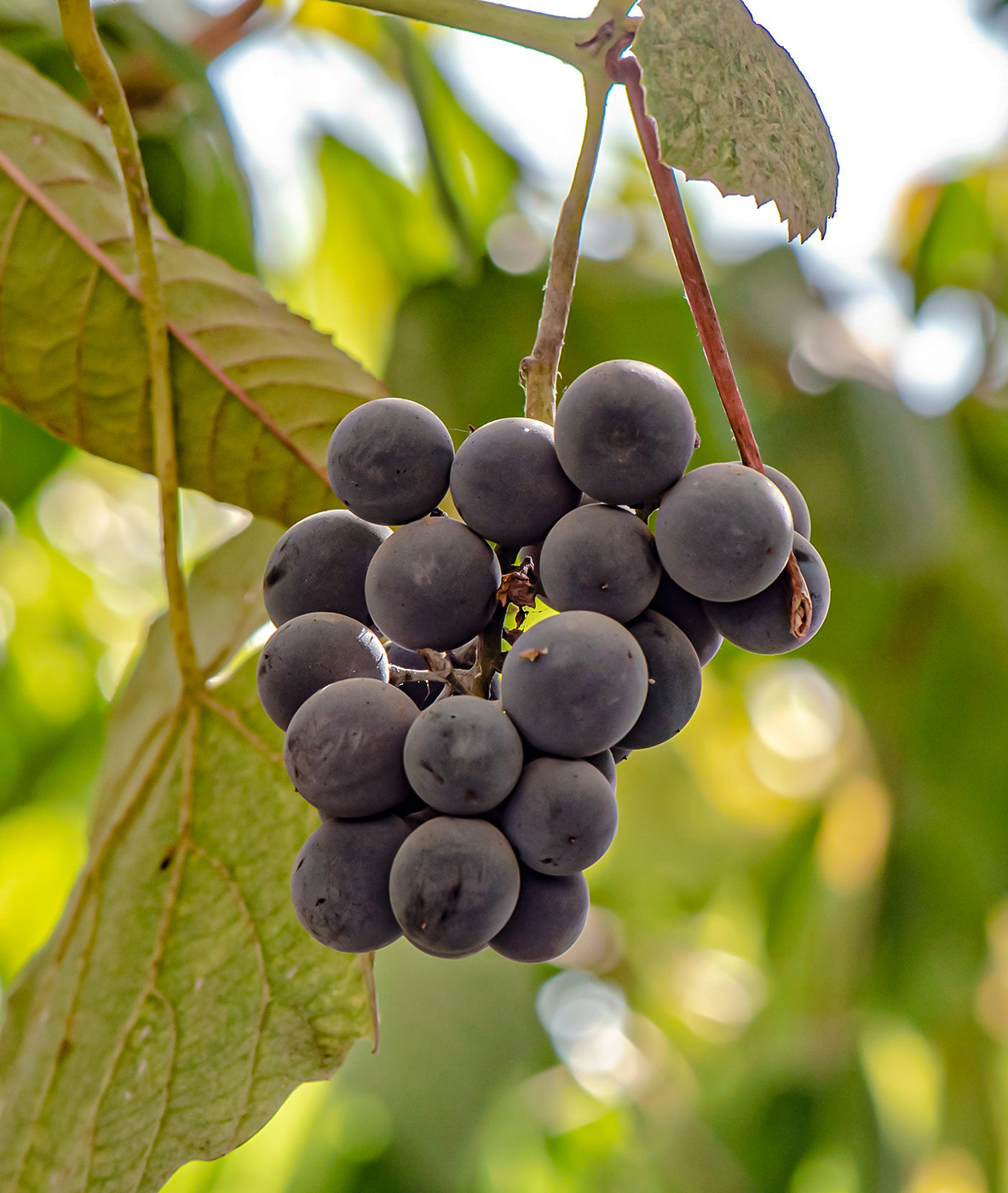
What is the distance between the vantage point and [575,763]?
372 millimetres

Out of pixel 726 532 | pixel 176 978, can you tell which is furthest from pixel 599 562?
pixel 176 978

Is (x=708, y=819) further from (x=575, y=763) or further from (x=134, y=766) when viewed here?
(x=575, y=763)

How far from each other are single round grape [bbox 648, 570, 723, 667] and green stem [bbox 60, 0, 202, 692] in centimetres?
35

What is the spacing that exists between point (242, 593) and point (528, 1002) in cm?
64

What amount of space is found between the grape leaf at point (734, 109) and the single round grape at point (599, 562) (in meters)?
0.14

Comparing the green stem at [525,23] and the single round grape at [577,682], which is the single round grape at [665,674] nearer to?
the single round grape at [577,682]

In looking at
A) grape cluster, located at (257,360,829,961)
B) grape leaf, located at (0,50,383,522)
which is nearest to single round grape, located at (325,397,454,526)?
grape cluster, located at (257,360,829,961)

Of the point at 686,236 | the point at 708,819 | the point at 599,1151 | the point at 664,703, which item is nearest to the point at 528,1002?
the point at 708,819

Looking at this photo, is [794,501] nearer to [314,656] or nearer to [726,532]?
[726,532]

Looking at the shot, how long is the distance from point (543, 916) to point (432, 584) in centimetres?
14

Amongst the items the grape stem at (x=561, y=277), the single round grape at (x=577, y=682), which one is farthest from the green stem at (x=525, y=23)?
the single round grape at (x=577, y=682)

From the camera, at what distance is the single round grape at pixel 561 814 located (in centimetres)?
36

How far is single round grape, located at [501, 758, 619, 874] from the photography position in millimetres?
362

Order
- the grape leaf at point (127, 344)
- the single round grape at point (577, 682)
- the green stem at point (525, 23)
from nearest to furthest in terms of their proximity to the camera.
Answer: the single round grape at point (577, 682) < the green stem at point (525, 23) < the grape leaf at point (127, 344)
